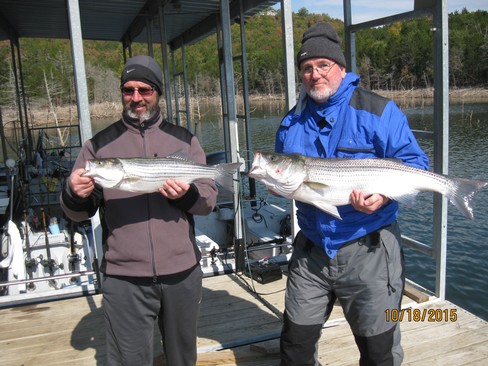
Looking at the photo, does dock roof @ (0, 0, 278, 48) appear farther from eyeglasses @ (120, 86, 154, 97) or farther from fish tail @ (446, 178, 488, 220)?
fish tail @ (446, 178, 488, 220)

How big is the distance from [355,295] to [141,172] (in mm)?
1407

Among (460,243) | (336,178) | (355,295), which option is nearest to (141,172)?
(336,178)

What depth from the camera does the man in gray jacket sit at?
2.71m

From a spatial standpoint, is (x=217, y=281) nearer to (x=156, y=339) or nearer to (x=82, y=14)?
(x=156, y=339)

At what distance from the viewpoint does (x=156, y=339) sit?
13.5ft

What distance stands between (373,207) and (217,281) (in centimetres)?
309

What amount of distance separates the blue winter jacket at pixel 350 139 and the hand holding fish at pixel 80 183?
1.19 meters

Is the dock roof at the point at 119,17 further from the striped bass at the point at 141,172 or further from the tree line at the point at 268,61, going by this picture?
the tree line at the point at 268,61

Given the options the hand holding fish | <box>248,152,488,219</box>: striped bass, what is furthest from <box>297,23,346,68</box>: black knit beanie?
the hand holding fish

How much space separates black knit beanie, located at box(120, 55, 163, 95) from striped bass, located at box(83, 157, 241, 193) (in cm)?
46

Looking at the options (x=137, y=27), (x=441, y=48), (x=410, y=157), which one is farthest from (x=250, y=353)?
(x=137, y=27)

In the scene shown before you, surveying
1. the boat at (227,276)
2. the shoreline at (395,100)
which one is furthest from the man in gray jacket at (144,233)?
the shoreline at (395,100)

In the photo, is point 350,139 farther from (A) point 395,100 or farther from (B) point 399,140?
(A) point 395,100

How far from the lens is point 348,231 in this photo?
2.76 metres
